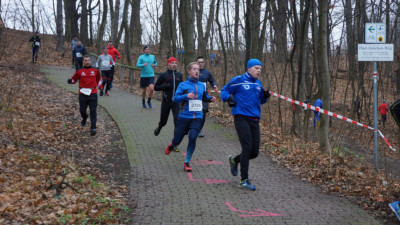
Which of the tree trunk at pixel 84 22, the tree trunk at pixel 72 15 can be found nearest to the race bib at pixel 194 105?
the tree trunk at pixel 84 22

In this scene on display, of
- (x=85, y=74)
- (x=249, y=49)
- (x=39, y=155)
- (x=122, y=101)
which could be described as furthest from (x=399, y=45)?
(x=39, y=155)

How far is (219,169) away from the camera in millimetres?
8227

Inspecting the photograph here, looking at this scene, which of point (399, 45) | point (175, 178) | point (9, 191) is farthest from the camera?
point (399, 45)

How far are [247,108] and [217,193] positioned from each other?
4.58 ft

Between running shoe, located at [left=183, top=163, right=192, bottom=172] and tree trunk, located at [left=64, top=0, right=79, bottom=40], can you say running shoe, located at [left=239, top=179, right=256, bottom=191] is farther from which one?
tree trunk, located at [left=64, top=0, right=79, bottom=40]

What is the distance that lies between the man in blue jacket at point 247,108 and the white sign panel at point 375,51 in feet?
9.46

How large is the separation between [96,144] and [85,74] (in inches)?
72.9

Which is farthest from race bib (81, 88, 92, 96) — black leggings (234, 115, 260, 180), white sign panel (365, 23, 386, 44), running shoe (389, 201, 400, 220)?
running shoe (389, 201, 400, 220)

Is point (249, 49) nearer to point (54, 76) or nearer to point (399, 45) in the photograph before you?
point (54, 76)

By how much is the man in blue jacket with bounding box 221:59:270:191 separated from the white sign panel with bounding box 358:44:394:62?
2.88 m

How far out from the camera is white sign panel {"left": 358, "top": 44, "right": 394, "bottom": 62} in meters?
8.51

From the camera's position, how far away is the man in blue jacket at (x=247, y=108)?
675 centimetres

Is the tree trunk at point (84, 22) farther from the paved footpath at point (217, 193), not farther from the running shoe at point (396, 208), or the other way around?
the running shoe at point (396, 208)

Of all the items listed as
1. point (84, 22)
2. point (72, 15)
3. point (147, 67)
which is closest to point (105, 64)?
point (147, 67)
